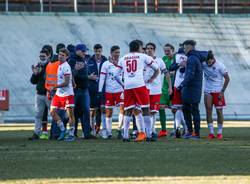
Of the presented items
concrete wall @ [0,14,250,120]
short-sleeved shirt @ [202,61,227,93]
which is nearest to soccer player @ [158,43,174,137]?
short-sleeved shirt @ [202,61,227,93]

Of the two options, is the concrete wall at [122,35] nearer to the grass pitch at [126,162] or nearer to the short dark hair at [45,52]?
the short dark hair at [45,52]

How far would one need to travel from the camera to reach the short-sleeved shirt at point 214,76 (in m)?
23.2

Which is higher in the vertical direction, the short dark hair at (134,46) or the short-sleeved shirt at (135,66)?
the short dark hair at (134,46)

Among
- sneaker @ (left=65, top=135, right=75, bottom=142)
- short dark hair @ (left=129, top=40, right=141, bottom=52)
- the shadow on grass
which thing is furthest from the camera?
sneaker @ (left=65, top=135, right=75, bottom=142)

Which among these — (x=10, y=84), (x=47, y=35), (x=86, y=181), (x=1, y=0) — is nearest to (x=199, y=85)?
(x=86, y=181)

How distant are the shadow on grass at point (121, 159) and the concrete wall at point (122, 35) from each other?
2941 centimetres

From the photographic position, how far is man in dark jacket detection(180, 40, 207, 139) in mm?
22453

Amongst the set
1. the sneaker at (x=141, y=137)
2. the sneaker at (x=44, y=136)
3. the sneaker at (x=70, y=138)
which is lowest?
the sneaker at (x=44, y=136)

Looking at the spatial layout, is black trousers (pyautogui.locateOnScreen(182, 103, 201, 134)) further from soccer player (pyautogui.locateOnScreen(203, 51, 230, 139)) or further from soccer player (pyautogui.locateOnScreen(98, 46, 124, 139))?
soccer player (pyautogui.locateOnScreen(98, 46, 124, 139))

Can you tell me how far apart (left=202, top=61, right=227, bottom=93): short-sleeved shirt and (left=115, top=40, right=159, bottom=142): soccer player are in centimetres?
250

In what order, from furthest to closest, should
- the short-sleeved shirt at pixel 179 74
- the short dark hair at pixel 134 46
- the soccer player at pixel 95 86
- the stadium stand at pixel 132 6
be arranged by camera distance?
the stadium stand at pixel 132 6, the soccer player at pixel 95 86, the short-sleeved shirt at pixel 179 74, the short dark hair at pixel 134 46

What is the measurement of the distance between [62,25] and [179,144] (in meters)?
34.6

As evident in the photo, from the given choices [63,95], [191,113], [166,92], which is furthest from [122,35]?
[63,95]

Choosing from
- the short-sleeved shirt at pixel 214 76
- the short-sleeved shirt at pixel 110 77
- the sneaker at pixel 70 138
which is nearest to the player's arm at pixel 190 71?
the short-sleeved shirt at pixel 214 76
